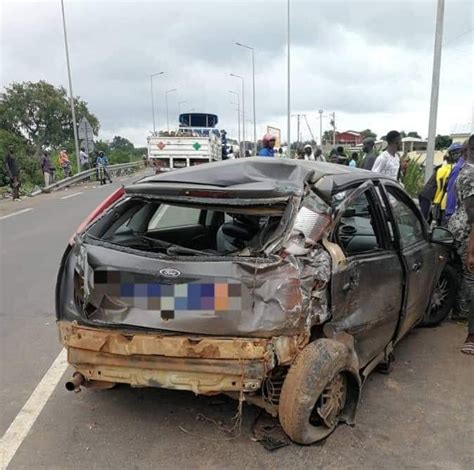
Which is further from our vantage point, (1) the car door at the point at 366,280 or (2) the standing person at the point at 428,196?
(2) the standing person at the point at 428,196

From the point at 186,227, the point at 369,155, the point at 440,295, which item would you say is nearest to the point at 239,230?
the point at 186,227

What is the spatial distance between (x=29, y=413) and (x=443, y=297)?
3.85 m

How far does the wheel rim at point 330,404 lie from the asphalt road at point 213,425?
0.13 metres

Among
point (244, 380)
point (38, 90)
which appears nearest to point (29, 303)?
point (244, 380)

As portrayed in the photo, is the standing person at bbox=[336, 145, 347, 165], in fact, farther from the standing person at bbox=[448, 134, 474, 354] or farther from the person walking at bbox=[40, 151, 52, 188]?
the person walking at bbox=[40, 151, 52, 188]

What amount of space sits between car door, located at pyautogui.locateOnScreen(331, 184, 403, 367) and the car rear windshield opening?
1.66 feet

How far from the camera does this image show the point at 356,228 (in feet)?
12.0

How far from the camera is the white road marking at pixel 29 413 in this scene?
293cm

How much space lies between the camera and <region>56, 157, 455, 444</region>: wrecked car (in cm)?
276

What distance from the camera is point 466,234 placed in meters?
4.99

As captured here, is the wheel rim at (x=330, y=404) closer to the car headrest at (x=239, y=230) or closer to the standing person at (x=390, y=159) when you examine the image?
the car headrest at (x=239, y=230)

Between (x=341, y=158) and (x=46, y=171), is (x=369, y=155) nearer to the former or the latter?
A: (x=341, y=158)

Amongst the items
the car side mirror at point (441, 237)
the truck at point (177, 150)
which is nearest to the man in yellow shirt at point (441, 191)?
the car side mirror at point (441, 237)

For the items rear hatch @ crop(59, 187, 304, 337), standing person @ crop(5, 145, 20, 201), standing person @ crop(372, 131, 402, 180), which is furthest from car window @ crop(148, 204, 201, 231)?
standing person @ crop(5, 145, 20, 201)
